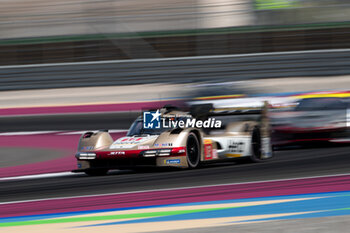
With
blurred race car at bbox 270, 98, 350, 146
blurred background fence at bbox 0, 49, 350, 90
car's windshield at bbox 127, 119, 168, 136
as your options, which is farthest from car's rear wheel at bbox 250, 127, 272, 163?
blurred background fence at bbox 0, 49, 350, 90

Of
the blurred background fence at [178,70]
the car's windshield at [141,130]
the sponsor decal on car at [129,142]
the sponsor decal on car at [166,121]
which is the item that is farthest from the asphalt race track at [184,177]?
the blurred background fence at [178,70]

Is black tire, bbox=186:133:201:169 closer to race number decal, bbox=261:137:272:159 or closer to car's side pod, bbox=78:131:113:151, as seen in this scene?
car's side pod, bbox=78:131:113:151

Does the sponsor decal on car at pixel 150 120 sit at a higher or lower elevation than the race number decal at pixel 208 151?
higher

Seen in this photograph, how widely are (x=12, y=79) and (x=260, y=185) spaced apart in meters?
13.4

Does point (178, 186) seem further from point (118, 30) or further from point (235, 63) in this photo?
point (118, 30)

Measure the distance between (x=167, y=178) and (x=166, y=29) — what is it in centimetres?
1246

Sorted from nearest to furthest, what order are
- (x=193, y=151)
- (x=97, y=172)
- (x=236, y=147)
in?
(x=193, y=151) < (x=97, y=172) < (x=236, y=147)

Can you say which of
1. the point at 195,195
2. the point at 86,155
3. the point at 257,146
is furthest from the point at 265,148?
the point at 195,195

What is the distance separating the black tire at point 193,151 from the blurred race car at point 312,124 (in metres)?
3.36

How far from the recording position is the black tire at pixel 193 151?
8.34 meters

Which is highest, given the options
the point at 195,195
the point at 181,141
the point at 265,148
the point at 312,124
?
the point at 312,124

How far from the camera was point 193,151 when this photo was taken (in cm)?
846

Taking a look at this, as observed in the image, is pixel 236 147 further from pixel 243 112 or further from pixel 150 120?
pixel 150 120

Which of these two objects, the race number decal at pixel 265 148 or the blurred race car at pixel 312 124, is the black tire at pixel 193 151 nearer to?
the race number decal at pixel 265 148
